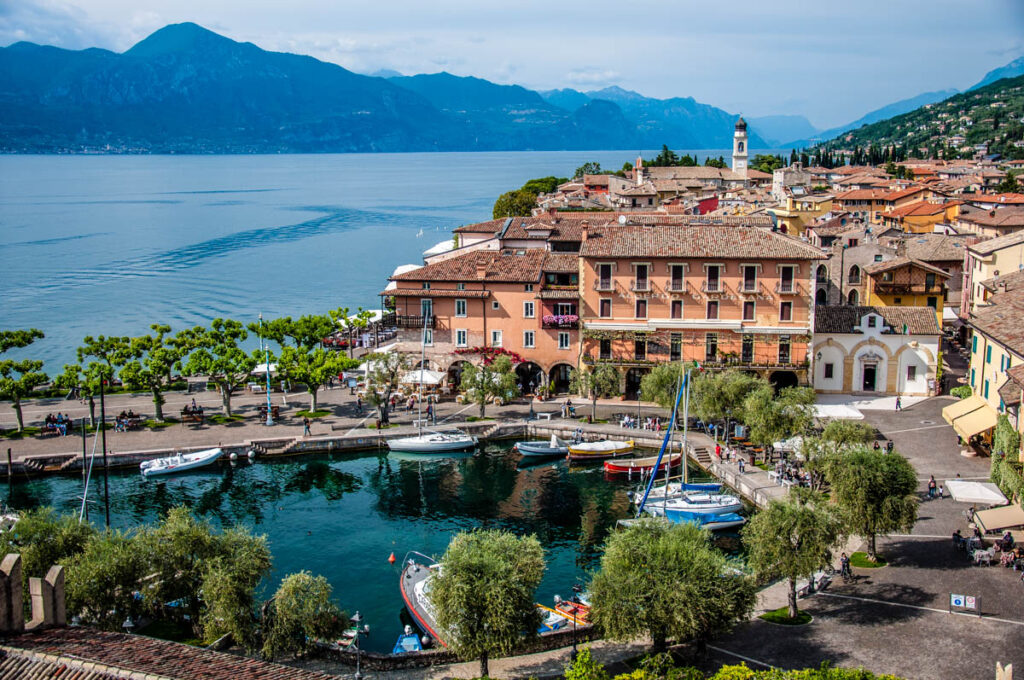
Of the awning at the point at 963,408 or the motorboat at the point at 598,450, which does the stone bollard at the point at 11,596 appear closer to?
the motorboat at the point at 598,450

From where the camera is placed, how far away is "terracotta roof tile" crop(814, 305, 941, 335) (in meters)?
59.2

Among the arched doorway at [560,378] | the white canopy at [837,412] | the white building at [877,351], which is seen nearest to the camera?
the white canopy at [837,412]

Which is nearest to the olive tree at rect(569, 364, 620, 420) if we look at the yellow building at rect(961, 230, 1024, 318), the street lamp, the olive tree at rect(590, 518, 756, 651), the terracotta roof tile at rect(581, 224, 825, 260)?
the terracotta roof tile at rect(581, 224, 825, 260)

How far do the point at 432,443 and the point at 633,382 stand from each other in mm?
15182

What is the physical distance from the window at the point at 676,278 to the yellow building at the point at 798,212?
141 feet

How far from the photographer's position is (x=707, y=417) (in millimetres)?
53375

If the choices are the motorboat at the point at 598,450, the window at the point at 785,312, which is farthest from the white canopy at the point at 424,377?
the window at the point at 785,312

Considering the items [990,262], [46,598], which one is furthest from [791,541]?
[990,262]

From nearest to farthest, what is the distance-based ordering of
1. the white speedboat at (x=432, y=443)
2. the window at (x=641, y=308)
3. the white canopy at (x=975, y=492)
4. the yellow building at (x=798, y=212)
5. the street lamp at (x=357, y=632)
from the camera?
1. the street lamp at (x=357, y=632)
2. the white canopy at (x=975, y=492)
3. the white speedboat at (x=432, y=443)
4. the window at (x=641, y=308)
5. the yellow building at (x=798, y=212)

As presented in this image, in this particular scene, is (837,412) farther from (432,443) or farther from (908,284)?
(432,443)

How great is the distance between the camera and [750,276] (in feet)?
196

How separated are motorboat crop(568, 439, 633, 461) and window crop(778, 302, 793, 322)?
1405 cm

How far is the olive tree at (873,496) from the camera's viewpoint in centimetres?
3444

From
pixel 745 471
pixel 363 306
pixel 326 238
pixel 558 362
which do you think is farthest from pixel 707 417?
pixel 326 238
